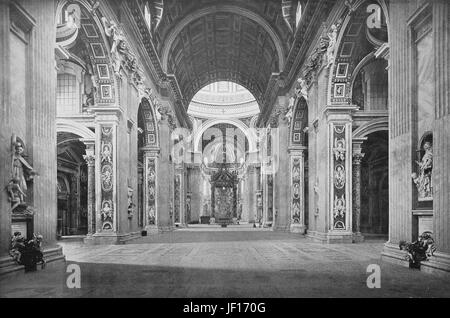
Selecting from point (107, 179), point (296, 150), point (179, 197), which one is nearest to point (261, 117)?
point (179, 197)

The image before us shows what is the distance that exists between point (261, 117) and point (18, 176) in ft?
98.9

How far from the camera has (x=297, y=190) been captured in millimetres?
24406

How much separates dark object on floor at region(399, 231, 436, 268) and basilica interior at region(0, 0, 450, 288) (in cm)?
33

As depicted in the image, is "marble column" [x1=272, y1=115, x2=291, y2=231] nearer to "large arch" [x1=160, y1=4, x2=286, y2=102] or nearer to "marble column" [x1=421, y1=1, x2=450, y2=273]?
"large arch" [x1=160, y1=4, x2=286, y2=102]

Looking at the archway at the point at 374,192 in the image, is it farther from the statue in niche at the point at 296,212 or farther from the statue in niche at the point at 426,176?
the statue in niche at the point at 426,176

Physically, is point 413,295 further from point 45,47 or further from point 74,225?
point 74,225

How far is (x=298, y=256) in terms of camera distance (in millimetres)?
12148

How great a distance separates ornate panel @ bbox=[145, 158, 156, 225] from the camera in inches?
960

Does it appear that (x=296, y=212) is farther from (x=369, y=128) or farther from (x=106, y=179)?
(x=106, y=179)

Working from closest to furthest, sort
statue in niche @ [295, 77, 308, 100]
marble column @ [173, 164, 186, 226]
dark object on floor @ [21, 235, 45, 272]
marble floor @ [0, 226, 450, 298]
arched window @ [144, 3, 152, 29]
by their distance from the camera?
1. marble floor @ [0, 226, 450, 298]
2. dark object on floor @ [21, 235, 45, 272]
3. statue in niche @ [295, 77, 308, 100]
4. arched window @ [144, 3, 152, 29]
5. marble column @ [173, 164, 186, 226]

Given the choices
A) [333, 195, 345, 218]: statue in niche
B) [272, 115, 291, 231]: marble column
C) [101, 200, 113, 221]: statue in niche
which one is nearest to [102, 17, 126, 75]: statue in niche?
[101, 200, 113, 221]: statue in niche
